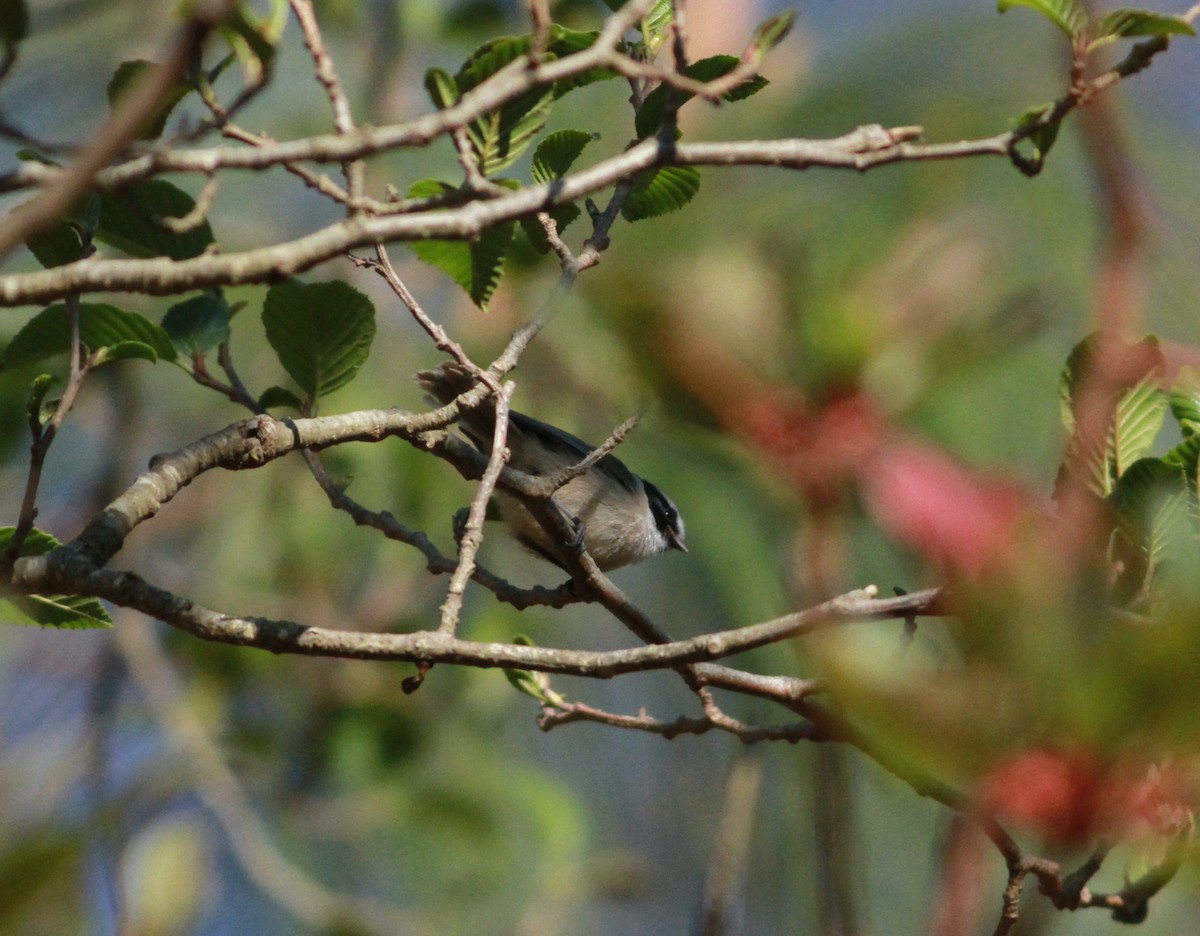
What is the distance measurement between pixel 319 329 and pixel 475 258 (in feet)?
0.92

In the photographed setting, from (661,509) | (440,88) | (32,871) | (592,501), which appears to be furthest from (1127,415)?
(661,509)

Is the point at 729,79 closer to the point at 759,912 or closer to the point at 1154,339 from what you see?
the point at 1154,339

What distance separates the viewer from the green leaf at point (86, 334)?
1677mm

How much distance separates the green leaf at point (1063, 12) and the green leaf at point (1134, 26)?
0.02 metres

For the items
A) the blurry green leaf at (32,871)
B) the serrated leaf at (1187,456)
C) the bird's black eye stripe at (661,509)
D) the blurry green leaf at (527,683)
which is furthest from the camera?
the bird's black eye stripe at (661,509)

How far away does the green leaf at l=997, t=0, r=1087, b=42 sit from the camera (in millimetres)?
1426

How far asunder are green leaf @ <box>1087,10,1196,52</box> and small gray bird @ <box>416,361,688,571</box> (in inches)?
77.5

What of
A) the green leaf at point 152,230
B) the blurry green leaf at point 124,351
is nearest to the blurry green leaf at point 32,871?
the blurry green leaf at point 124,351

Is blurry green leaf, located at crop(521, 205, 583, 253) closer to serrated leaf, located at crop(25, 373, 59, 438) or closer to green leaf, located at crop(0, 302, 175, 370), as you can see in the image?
green leaf, located at crop(0, 302, 175, 370)

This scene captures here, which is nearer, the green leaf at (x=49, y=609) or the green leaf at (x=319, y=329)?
the green leaf at (x=49, y=609)

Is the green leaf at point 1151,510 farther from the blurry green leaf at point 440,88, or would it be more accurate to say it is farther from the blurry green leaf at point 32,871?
the blurry green leaf at point 32,871

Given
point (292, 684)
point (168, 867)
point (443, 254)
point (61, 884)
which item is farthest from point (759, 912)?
point (61, 884)

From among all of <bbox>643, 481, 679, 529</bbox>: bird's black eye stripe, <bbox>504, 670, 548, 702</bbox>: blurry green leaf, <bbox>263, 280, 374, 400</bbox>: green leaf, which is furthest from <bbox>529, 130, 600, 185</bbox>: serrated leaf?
<bbox>643, 481, 679, 529</bbox>: bird's black eye stripe

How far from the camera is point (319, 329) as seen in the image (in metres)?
1.89
